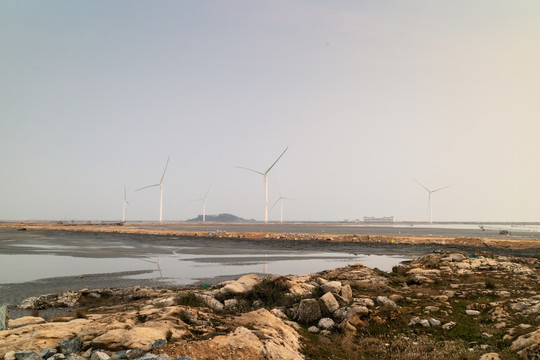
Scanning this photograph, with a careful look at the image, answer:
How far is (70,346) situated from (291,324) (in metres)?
7.08

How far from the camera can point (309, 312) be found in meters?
13.3

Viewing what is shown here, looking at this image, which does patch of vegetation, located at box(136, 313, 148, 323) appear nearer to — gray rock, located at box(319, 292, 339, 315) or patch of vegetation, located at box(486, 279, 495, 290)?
gray rock, located at box(319, 292, 339, 315)

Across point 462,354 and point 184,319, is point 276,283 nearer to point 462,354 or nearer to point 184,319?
point 184,319

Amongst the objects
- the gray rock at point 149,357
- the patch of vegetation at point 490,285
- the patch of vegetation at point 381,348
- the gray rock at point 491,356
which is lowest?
the patch of vegetation at point 381,348

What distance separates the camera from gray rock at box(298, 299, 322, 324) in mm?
13141

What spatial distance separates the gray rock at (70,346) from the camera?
28.5 feet

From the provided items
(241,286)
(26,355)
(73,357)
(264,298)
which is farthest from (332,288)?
(26,355)

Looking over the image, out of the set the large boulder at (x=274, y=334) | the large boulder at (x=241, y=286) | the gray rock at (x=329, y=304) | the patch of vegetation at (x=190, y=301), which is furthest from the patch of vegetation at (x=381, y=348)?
the large boulder at (x=241, y=286)

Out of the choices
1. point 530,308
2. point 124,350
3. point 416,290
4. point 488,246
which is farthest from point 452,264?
point 488,246

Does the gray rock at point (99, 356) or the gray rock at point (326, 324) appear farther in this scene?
the gray rock at point (326, 324)

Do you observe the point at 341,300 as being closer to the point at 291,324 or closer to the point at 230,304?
the point at 291,324

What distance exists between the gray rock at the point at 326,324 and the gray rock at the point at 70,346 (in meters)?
7.93

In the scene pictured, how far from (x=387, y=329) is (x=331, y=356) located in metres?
3.19

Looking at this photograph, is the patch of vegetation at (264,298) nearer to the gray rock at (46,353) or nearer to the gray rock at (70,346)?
the gray rock at (70,346)
